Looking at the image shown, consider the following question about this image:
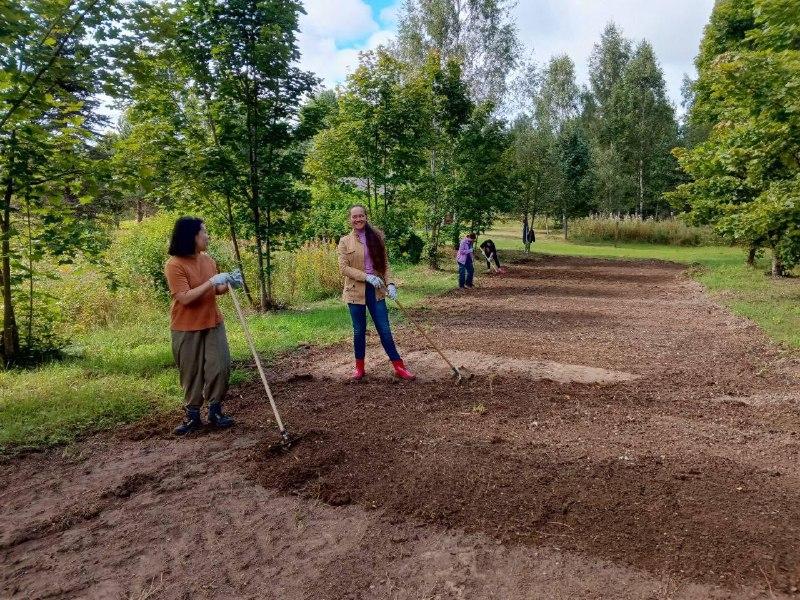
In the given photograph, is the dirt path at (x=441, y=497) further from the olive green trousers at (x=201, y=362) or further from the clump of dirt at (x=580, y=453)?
the olive green trousers at (x=201, y=362)

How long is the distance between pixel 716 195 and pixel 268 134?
1349cm

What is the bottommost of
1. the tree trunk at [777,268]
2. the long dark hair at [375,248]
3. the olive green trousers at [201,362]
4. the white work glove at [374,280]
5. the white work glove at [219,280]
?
the tree trunk at [777,268]

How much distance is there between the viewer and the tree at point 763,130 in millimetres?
7348

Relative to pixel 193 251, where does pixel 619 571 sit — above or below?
below

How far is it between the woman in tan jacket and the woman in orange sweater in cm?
175

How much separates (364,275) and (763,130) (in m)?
7.89

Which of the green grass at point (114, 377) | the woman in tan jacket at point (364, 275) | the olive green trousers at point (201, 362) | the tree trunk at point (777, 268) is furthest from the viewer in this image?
the tree trunk at point (777, 268)

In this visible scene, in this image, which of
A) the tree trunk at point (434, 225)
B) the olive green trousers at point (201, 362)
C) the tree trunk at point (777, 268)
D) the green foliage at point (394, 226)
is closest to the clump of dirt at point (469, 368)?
the olive green trousers at point (201, 362)

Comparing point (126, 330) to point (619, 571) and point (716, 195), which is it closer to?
point (619, 571)

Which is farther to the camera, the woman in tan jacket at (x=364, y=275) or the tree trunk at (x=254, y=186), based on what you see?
the tree trunk at (x=254, y=186)

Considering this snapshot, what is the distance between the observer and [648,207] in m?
46.0

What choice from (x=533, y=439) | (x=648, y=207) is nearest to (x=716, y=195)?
(x=533, y=439)

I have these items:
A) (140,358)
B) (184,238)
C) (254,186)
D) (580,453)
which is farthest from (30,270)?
(580,453)

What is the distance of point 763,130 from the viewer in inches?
375
